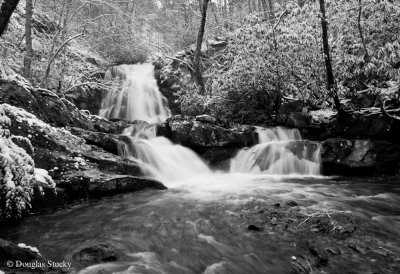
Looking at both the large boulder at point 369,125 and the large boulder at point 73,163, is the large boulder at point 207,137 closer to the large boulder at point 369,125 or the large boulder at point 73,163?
the large boulder at point 73,163

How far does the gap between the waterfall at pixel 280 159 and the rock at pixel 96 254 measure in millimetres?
7028

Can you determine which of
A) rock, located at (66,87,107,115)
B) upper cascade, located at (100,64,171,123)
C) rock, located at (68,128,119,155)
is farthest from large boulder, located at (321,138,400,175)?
rock, located at (66,87,107,115)

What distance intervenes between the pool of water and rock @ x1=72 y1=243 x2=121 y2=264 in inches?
4.1

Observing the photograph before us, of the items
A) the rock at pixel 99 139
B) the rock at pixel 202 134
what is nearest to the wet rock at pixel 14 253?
the rock at pixel 99 139

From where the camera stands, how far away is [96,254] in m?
4.16

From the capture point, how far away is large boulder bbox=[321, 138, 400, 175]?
9.47 m

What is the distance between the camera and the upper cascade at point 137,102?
18.2 metres

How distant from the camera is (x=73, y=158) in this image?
736cm

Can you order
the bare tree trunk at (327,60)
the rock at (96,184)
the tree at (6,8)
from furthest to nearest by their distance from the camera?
the bare tree trunk at (327,60)
the rock at (96,184)
the tree at (6,8)

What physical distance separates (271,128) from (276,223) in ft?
25.9

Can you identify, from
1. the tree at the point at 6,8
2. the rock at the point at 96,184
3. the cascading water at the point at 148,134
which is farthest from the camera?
the cascading water at the point at 148,134

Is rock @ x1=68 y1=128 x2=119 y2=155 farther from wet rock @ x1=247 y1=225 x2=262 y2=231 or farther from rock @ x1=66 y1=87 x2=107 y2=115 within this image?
rock @ x1=66 y1=87 x2=107 y2=115

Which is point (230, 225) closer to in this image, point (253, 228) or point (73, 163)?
point (253, 228)

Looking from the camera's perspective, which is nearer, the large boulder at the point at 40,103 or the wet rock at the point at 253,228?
the wet rock at the point at 253,228
